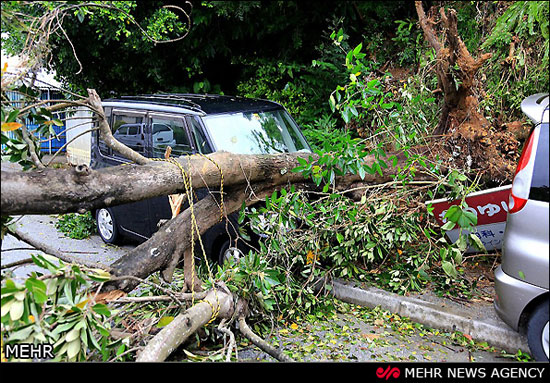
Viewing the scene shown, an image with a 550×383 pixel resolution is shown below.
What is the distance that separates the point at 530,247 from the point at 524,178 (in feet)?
1.75

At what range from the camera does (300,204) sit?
5152 millimetres

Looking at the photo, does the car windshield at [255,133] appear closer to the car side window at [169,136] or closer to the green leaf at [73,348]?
the car side window at [169,136]

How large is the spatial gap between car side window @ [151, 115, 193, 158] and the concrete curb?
2.55 m

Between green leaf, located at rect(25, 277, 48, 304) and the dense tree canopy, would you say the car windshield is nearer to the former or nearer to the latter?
the dense tree canopy

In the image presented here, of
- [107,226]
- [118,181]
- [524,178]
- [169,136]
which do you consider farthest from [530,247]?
[107,226]

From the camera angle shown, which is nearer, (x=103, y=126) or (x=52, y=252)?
(x=52, y=252)

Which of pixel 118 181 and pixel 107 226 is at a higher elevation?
pixel 118 181

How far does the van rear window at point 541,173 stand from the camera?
3548 mm

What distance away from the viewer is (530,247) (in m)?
3.56

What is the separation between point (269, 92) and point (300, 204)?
17.8 feet

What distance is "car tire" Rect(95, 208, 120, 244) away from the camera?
7.39 m

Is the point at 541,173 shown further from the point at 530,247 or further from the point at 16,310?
the point at 16,310

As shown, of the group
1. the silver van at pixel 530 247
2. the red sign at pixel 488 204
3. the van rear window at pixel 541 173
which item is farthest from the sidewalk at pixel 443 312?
the van rear window at pixel 541 173
